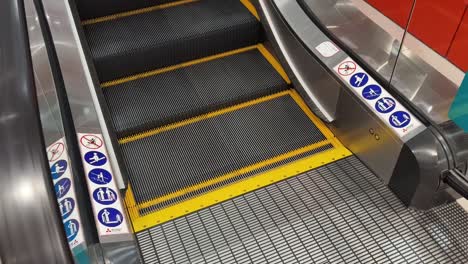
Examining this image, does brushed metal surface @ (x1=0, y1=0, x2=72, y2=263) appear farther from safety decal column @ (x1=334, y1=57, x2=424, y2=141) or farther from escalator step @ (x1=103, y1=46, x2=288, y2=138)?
safety decal column @ (x1=334, y1=57, x2=424, y2=141)

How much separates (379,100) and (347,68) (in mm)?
384

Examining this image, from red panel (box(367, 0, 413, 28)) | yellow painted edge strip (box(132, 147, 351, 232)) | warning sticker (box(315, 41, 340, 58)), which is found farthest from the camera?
red panel (box(367, 0, 413, 28))

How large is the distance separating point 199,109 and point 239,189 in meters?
0.82

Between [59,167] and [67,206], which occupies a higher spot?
[59,167]

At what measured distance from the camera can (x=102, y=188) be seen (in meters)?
2.53

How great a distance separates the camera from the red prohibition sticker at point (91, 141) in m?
2.69

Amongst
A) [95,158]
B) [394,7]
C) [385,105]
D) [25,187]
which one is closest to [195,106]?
[95,158]

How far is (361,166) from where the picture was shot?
10.8ft

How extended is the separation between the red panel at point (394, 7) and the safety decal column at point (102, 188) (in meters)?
3.40

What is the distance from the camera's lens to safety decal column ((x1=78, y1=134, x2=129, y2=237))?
7.93 ft

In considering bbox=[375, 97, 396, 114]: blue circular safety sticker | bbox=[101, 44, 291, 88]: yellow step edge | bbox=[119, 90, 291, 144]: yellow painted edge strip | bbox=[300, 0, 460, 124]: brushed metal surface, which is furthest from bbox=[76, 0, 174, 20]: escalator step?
bbox=[375, 97, 396, 114]: blue circular safety sticker

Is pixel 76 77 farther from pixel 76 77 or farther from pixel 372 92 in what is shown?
pixel 372 92

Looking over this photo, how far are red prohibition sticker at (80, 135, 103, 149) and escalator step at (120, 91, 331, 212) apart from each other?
48cm

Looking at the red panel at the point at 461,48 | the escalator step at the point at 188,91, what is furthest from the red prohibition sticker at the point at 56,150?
the red panel at the point at 461,48
